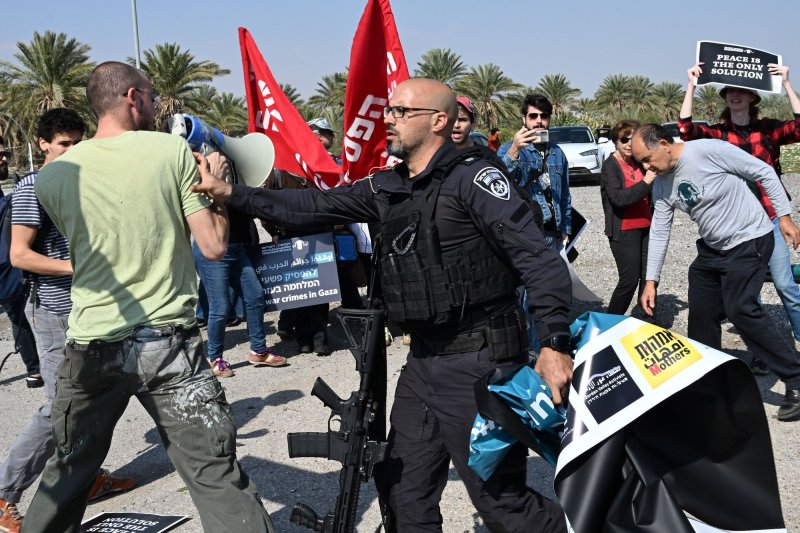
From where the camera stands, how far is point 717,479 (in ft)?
8.95

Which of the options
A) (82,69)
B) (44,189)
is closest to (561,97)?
(82,69)

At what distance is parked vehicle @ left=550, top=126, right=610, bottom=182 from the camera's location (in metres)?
21.0

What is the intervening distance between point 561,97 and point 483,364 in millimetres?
46913

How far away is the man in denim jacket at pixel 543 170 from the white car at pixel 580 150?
14739mm

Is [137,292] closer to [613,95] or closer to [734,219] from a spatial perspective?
[734,219]

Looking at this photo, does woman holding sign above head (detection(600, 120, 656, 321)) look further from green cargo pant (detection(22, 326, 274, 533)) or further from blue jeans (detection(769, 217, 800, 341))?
green cargo pant (detection(22, 326, 274, 533))

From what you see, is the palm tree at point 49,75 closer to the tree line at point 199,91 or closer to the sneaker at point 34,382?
the tree line at point 199,91

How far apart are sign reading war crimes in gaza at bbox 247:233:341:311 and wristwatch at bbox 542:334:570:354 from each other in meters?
4.65

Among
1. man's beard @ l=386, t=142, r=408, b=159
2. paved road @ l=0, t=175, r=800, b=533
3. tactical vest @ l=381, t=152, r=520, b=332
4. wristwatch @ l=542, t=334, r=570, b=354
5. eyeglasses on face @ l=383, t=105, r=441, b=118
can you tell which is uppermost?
eyeglasses on face @ l=383, t=105, r=441, b=118

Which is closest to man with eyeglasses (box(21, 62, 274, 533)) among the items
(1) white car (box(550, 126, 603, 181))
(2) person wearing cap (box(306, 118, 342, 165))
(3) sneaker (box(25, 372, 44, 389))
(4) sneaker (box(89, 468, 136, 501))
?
(4) sneaker (box(89, 468, 136, 501))

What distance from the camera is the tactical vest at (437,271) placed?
302cm

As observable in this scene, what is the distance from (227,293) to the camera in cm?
680

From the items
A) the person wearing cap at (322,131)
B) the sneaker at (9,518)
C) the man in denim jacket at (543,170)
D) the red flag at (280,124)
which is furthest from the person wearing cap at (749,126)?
the sneaker at (9,518)

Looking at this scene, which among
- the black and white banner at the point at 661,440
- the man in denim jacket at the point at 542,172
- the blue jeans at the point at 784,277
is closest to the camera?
the black and white banner at the point at 661,440
